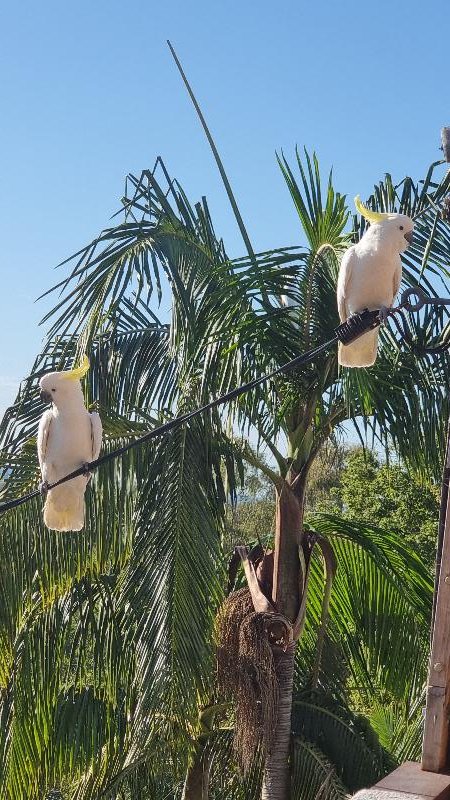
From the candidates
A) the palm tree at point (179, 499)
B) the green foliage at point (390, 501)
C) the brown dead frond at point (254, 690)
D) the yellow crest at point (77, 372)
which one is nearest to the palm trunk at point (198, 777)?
the palm tree at point (179, 499)

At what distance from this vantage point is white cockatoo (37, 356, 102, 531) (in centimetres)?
323

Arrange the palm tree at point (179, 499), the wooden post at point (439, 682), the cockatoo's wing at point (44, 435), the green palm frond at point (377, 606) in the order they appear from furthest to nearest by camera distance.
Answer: the green palm frond at point (377, 606) → the palm tree at point (179, 499) → the cockatoo's wing at point (44, 435) → the wooden post at point (439, 682)

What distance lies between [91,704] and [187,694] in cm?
114

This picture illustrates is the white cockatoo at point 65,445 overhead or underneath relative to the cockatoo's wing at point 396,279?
underneath

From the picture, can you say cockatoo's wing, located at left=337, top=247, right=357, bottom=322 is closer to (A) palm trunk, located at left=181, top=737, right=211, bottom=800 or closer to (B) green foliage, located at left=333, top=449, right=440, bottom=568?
(A) palm trunk, located at left=181, top=737, right=211, bottom=800

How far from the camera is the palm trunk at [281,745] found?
14.6 ft

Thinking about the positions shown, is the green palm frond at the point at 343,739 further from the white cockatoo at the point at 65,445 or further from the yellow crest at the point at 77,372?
the yellow crest at the point at 77,372

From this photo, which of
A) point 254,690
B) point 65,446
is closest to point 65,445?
point 65,446

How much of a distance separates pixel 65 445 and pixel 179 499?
1.13m

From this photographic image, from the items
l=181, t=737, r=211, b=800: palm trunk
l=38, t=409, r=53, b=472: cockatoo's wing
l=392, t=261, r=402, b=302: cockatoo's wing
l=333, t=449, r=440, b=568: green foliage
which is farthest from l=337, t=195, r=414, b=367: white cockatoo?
l=333, t=449, r=440, b=568: green foliage

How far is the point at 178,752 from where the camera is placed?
4285 millimetres

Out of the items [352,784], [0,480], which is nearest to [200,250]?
[0,480]

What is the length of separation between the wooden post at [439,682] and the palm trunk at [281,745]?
227 cm

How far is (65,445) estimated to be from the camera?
3301 mm
